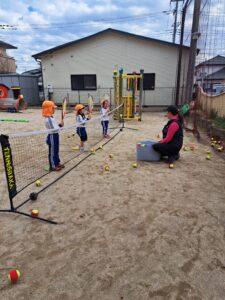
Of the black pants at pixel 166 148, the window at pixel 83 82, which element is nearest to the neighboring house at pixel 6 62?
the window at pixel 83 82

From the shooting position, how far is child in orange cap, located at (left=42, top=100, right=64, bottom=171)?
499cm

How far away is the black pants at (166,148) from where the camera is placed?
5.72 meters

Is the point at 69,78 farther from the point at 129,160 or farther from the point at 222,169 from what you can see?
the point at 222,169

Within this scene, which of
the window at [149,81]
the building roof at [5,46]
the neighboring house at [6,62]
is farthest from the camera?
the building roof at [5,46]

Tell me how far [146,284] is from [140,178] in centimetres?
269

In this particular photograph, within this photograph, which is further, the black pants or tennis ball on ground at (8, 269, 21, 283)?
the black pants

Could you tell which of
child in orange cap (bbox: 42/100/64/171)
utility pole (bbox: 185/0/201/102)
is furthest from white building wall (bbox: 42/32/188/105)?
child in orange cap (bbox: 42/100/64/171)

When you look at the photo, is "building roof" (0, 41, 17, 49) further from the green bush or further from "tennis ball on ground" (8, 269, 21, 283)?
"tennis ball on ground" (8, 269, 21, 283)

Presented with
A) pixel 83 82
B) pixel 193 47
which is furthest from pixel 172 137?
pixel 83 82

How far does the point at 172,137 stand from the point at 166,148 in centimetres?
30

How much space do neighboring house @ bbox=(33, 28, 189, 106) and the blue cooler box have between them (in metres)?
14.4

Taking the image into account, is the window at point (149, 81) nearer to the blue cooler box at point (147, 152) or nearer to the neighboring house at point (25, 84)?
the neighboring house at point (25, 84)

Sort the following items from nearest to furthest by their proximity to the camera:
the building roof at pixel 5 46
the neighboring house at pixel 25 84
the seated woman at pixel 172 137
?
the seated woman at pixel 172 137 < the neighboring house at pixel 25 84 < the building roof at pixel 5 46

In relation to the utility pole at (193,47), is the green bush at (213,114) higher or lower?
lower
